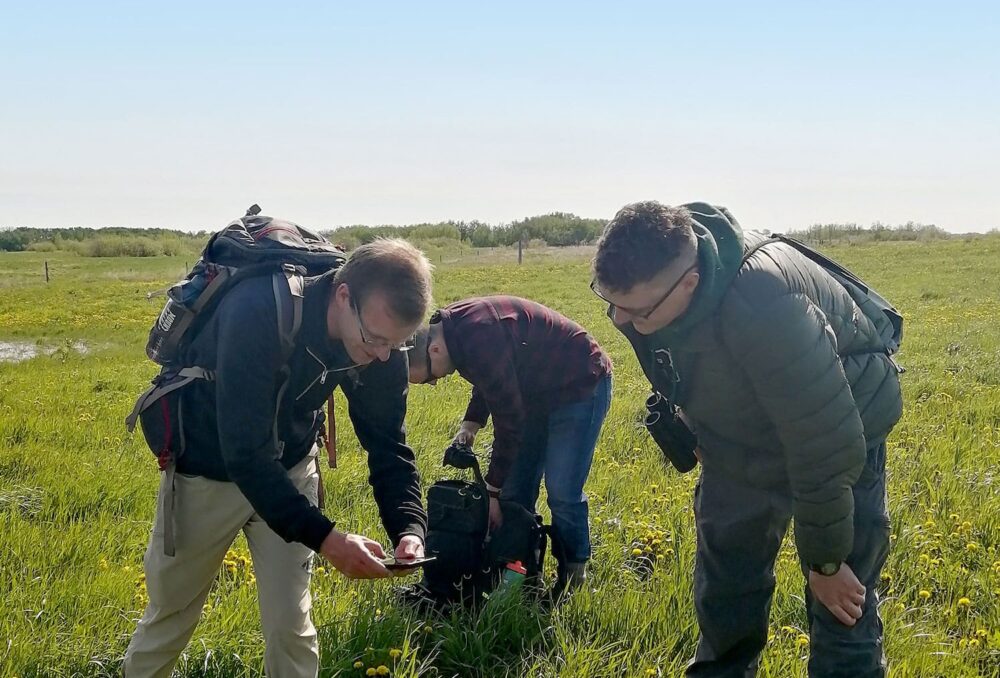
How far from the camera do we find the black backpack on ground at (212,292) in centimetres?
246

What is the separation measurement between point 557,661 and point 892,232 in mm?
54731

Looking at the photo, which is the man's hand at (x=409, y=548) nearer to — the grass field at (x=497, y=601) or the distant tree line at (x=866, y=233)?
the grass field at (x=497, y=601)

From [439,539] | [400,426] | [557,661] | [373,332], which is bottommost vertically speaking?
[557,661]

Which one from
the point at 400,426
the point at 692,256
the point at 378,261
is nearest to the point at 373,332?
the point at 378,261

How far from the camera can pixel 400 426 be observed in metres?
3.04

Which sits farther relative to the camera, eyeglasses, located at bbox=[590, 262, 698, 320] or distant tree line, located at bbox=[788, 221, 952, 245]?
distant tree line, located at bbox=[788, 221, 952, 245]

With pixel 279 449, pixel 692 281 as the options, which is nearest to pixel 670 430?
pixel 692 281

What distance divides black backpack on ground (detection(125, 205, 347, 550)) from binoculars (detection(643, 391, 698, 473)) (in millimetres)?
1297

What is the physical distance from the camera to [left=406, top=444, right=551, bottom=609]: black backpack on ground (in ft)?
12.3

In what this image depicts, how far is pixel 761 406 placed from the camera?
2465 millimetres

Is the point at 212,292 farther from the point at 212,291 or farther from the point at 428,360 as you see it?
the point at 428,360

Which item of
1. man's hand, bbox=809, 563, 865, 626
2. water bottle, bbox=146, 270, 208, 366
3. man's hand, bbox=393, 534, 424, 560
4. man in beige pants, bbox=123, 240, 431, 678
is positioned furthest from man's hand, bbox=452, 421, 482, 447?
man's hand, bbox=809, 563, 865, 626

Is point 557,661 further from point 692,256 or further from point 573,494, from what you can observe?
point 692,256

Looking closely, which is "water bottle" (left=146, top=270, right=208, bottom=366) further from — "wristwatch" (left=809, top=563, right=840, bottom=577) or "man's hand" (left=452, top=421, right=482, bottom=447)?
"wristwatch" (left=809, top=563, right=840, bottom=577)
